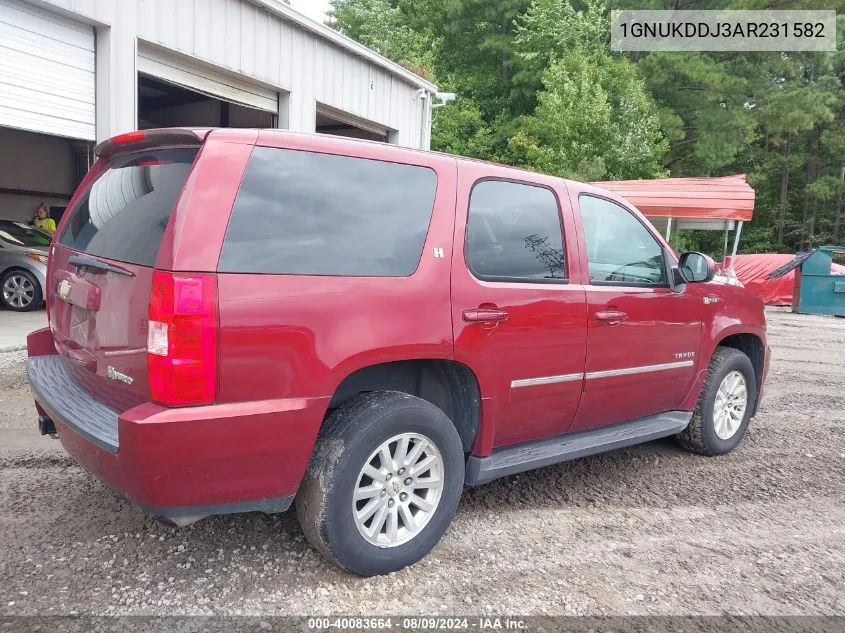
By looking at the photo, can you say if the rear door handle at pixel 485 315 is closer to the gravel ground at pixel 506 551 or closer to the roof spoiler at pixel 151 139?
the gravel ground at pixel 506 551

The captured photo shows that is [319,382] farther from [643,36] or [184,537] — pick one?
[643,36]

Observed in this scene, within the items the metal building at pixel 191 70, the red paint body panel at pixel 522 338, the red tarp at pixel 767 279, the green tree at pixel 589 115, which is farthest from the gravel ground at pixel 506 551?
the green tree at pixel 589 115

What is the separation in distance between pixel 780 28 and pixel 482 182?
27473 mm

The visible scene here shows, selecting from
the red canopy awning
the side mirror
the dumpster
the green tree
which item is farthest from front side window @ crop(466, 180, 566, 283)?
the green tree

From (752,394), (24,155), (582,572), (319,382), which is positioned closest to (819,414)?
(752,394)

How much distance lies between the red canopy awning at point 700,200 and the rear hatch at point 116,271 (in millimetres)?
9867

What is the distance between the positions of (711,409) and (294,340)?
3.28 meters

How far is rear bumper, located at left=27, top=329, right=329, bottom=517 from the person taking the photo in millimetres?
2338

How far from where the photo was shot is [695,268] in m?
4.18

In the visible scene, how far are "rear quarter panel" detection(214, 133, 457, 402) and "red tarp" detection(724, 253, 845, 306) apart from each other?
60.2ft

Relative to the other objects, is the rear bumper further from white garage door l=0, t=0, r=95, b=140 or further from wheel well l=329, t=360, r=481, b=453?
white garage door l=0, t=0, r=95, b=140

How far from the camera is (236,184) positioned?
8.21 ft

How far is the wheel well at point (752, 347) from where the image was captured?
5000 mm

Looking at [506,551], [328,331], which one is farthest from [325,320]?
[506,551]
